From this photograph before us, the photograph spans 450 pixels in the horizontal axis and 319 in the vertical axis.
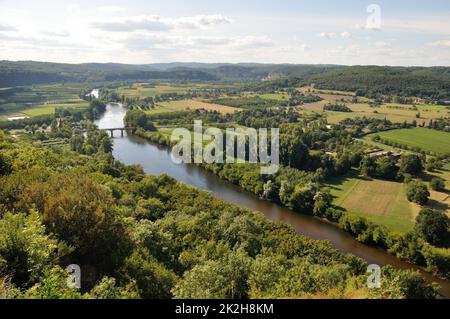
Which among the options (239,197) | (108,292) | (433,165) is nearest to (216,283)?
(108,292)

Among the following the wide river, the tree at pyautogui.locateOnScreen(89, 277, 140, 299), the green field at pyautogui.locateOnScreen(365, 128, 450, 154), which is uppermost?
the tree at pyautogui.locateOnScreen(89, 277, 140, 299)

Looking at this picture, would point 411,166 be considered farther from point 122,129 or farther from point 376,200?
point 122,129

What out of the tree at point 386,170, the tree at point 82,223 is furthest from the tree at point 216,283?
the tree at point 386,170

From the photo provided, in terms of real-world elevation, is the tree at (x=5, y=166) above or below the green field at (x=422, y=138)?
above

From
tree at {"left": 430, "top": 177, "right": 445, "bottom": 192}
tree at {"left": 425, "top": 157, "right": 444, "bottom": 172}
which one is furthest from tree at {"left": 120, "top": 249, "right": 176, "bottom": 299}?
tree at {"left": 425, "top": 157, "right": 444, "bottom": 172}

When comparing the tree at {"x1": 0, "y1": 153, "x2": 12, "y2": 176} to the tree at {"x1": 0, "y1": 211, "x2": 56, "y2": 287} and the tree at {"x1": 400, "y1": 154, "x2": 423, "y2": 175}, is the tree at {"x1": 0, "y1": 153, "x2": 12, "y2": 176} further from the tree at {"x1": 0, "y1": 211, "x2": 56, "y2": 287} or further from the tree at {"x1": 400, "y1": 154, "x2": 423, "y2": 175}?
the tree at {"x1": 400, "y1": 154, "x2": 423, "y2": 175}

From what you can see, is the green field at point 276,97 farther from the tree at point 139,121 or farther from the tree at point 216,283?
the tree at point 216,283

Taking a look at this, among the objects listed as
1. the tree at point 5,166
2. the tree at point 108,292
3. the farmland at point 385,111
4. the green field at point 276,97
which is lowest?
the tree at point 108,292
